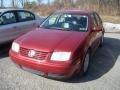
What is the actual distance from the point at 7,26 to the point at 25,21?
1135 mm

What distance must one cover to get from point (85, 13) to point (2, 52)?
3.09 m

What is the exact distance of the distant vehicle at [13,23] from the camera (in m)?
7.66

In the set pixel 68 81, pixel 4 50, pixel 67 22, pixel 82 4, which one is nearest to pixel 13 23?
pixel 4 50

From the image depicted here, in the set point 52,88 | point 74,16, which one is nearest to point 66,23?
point 74,16

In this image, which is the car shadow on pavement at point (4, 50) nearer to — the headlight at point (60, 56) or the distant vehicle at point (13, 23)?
the distant vehicle at point (13, 23)

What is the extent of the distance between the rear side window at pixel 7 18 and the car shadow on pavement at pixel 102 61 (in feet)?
10.6

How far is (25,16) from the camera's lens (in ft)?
29.2

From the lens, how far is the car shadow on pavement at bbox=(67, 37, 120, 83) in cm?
577

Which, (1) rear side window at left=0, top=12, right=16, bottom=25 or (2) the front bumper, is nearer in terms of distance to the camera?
(2) the front bumper

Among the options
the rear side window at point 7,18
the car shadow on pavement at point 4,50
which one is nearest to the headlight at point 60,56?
the car shadow on pavement at point 4,50

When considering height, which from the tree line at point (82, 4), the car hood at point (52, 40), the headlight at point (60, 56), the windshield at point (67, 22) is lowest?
the tree line at point (82, 4)

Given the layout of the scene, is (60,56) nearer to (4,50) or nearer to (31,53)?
(31,53)

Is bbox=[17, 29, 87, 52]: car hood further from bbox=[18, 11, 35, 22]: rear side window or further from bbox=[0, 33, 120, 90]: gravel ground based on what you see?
bbox=[18, 11, 35, 22]: rear side window

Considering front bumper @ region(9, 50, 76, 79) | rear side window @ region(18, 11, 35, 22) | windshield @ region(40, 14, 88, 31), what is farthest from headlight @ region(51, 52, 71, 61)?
rear side window @ region(18, 11, 35, 22)
